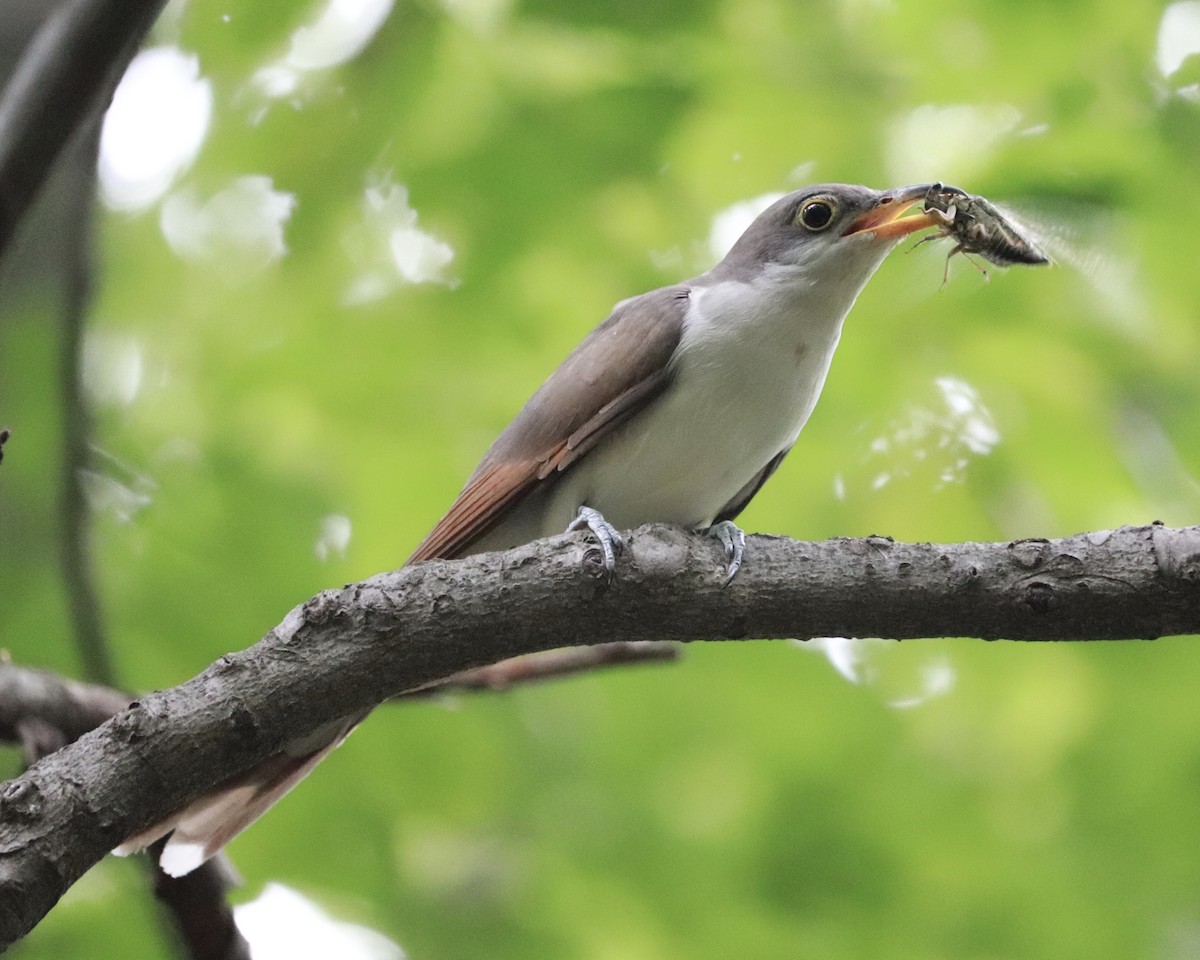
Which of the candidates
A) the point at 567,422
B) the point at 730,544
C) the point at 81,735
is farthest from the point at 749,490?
the point at 81,735

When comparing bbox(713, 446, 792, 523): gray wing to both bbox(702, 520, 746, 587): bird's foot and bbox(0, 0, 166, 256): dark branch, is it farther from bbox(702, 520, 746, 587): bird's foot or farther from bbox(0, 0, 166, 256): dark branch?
bbox(0, 0, 166, 256): dark branch

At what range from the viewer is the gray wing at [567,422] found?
446 cm

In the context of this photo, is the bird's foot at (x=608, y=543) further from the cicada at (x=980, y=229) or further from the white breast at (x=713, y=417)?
the cicada at (x=980, y=229)

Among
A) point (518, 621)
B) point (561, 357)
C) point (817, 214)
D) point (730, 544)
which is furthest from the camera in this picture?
point (561, 357)

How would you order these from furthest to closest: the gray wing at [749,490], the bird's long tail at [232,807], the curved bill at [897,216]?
the gray wing at [749,490] → the curved bill at [897,216] → the bird's long tail at [232,807]

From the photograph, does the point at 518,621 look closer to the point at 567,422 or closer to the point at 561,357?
the point at 567,422

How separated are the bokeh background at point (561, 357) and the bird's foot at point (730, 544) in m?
2.00

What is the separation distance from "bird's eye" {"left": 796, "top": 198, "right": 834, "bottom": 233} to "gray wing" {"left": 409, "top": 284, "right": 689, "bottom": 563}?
0.61 m

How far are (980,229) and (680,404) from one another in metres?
1.41

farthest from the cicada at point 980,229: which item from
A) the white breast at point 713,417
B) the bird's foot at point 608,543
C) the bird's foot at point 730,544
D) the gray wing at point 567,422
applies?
the bird's foot at point 608,543

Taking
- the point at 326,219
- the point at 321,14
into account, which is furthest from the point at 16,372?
the point at 321,14

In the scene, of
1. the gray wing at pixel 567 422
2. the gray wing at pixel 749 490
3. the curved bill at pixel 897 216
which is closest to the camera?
the gray wing at pixel 567 422

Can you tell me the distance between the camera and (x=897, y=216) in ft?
15.8

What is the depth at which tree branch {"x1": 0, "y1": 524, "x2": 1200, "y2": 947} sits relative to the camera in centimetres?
291
